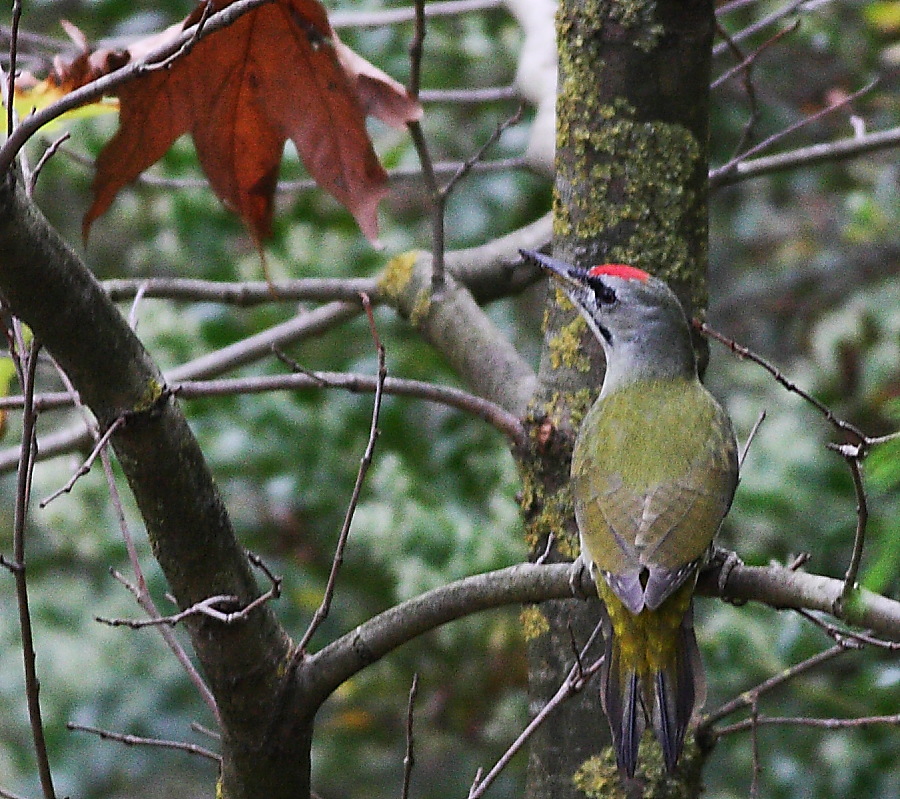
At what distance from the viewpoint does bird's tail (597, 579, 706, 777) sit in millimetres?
1925

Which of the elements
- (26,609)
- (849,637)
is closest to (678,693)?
(849,637)

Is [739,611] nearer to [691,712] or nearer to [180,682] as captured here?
[691,712]

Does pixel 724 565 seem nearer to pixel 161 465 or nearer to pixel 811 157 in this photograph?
pixel 161 465

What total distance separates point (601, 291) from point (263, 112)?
723 mm

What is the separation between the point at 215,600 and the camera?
165 centimetres

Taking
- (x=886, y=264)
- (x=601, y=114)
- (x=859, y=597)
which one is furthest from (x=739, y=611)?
(x=886, y=264)

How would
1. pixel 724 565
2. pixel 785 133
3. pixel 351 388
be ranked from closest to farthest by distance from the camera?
pixel 724 565, pixel 351 388, pixel 785 133

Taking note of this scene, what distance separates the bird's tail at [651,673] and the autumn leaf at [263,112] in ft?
2.63

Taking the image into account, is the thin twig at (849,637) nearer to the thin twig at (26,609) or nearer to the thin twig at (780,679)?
the thin twig at (780,679)

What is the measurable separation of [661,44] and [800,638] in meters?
1.61

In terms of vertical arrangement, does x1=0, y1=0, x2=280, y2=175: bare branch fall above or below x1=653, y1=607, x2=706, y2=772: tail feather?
above

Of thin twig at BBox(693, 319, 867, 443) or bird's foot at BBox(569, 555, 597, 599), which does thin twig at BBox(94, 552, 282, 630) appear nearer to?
bird's foot at BBox(569, 555, 597, 599)

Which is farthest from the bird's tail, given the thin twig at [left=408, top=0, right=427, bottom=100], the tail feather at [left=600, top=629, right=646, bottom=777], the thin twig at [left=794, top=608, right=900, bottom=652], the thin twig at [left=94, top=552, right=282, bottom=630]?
the thin twig at [left=408, top=0, right=427, bottom=100]

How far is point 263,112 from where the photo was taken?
233 cm
